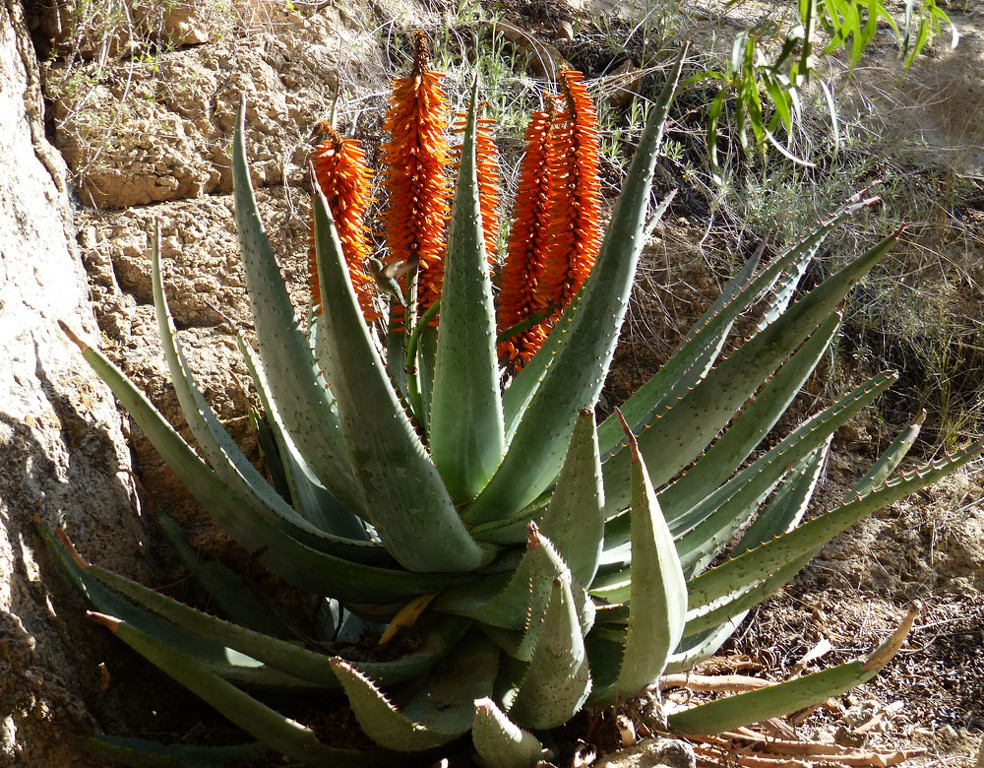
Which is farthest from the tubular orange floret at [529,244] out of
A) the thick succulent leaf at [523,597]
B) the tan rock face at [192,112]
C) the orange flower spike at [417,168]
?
the tan rock face at [192,112]

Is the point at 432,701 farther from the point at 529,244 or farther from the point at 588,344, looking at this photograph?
the point at 529,244

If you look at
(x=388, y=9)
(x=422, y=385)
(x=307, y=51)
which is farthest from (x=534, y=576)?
(x=388, y=9)

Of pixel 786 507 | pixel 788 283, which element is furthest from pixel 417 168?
pixel 786 507

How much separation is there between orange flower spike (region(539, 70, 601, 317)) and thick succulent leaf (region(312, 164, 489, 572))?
2.11 feet

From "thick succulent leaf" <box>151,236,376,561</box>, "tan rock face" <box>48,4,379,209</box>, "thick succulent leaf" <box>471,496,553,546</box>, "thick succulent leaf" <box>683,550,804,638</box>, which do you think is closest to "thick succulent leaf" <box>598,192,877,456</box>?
"thick succulent leaf" <box>471,496,553,546</box>

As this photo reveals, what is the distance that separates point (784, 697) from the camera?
1608 millimetres

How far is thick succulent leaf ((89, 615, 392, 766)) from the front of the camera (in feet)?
5.06

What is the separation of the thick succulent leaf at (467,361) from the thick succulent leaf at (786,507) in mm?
693

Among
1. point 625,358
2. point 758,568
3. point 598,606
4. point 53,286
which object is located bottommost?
point 625,358

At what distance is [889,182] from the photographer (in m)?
3.89

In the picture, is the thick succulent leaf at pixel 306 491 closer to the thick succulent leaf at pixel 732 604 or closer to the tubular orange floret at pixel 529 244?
the tubular orange floret at pixel 529 244

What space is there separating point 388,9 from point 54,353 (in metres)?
2.23

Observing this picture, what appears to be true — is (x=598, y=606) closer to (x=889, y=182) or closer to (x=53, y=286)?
(x=53, y=286)

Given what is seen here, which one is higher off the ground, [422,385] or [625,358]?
[422,385]
